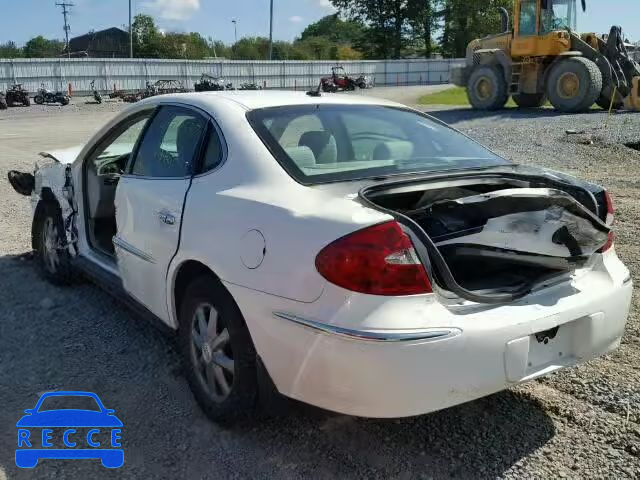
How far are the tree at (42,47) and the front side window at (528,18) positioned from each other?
74.1m

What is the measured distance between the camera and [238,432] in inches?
118

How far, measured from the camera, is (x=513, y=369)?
8.27ft

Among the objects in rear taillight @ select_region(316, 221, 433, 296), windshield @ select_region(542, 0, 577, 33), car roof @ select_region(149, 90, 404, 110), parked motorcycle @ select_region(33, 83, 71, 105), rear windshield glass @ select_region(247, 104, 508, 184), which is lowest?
rear taillight @ select_region(316, 221, 433, 296)

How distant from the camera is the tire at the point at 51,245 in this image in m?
4.94

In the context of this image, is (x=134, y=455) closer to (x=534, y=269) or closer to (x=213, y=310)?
(x=213, y=310)

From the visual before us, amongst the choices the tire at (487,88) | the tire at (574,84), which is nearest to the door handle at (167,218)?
the tire at (574,84)

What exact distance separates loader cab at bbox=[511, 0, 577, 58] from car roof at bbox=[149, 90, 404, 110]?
16.5 m

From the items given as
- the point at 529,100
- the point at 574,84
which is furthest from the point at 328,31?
the point at 574,84

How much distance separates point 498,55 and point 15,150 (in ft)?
46.8

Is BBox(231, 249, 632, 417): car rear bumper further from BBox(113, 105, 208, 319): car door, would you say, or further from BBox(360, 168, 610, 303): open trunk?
BBox(113, 105, 208, 319): car door

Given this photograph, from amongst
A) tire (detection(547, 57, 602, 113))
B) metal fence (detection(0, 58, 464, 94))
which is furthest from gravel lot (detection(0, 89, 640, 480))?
metal fence (detection(0, 58, 464, 94))

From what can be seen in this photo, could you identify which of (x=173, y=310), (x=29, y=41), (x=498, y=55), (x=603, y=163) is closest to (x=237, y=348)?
(x=173, y=310)

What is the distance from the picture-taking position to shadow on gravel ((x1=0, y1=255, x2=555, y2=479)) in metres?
2.74

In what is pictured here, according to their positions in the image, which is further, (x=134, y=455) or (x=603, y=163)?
(x=603, y=163)
